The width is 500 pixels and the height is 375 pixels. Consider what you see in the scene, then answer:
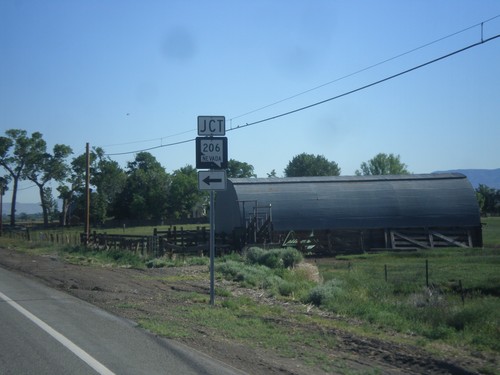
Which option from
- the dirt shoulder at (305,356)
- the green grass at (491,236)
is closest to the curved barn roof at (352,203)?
the green grass at (491,236)

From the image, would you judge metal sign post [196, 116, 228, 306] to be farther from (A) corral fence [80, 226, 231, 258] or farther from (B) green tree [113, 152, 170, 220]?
(B) green tree [113, 152, 170, 220]

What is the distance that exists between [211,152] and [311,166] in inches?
4357

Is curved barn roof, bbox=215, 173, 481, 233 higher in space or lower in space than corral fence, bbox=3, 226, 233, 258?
higher

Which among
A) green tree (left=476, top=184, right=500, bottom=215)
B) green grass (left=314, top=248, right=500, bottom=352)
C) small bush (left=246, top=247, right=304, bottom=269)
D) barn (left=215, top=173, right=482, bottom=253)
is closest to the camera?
green grass (left=314, top=248, right=500, bottom=352)

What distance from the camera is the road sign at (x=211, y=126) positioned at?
1386 cm

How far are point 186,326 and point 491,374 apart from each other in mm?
5422

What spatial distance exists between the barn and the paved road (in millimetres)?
26930

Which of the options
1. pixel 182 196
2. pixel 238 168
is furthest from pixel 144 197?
pixel 238 168

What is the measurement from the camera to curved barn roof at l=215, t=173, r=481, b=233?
133 ft

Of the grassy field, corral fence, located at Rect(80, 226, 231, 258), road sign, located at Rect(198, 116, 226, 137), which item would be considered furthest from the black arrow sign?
corral fence, located at Rect(80, 226, 231, 258)

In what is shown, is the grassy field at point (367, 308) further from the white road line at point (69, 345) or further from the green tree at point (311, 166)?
the green tree at point (311, 166)

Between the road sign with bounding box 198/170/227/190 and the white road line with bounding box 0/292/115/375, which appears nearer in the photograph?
the white road line with bounding box 0/292/115/375

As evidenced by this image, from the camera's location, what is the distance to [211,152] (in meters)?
13.9

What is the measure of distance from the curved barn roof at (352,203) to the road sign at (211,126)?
82.9 ft
